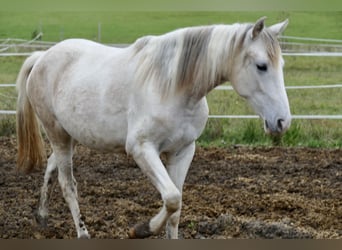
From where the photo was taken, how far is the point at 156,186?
13.3 ft

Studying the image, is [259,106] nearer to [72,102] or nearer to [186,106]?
[186,106]

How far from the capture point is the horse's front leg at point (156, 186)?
13.1 ft

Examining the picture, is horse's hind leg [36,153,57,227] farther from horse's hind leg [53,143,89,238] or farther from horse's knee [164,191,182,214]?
horse's knee [164,191,182,214]

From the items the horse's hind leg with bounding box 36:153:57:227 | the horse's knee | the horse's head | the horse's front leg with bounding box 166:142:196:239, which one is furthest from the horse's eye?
the horse's hind leg with bounding box 36:153:57:227

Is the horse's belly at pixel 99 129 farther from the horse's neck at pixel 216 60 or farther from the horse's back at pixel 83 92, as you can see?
the horse's neck at pixel 216 60

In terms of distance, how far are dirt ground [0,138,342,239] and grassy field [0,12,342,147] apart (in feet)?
1.64

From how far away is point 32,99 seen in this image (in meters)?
5.11

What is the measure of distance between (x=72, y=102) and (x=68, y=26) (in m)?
7.45

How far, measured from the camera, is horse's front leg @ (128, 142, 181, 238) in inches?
157

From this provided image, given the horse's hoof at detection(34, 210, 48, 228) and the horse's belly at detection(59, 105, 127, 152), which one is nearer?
the horse's belly at detection(59, 105, 127, 152)

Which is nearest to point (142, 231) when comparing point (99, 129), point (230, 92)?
point (99, 129)

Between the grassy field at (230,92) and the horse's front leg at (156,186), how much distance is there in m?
4.01

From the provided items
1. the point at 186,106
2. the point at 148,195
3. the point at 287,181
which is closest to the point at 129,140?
the point at 186,106

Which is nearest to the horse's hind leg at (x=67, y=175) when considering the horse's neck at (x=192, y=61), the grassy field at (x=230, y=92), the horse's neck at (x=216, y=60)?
the horse's neck at (x=192, y=61)
